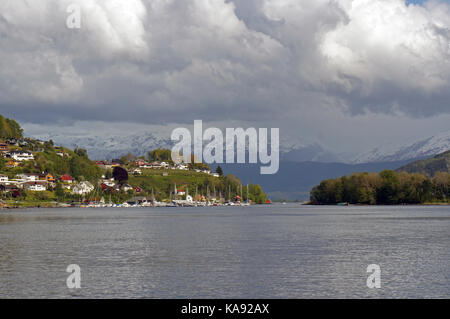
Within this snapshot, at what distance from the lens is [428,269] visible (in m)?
54.5

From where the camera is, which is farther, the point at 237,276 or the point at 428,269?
the point at 428,269

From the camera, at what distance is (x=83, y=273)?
174 feet

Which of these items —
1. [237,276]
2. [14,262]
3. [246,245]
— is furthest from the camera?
[246,245]

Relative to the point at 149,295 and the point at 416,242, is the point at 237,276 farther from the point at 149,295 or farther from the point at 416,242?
the point at 416,242
